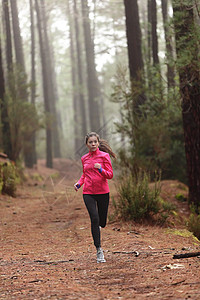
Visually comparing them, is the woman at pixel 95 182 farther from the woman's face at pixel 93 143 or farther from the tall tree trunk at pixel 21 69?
the tall tree trunk at pixel 21 69

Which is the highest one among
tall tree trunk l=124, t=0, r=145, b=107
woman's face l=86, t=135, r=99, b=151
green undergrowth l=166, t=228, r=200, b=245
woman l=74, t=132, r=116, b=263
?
tall tree trunk l=124, t=0, r=145, b=107

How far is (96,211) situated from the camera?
543 centimetres

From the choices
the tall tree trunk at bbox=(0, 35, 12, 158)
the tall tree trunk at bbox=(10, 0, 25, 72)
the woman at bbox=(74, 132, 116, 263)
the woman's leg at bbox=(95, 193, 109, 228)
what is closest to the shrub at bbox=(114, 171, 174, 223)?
the woman's leg at bbox=(95, 193, 109, 228)

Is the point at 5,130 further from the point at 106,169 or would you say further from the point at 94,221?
the point at 94,221

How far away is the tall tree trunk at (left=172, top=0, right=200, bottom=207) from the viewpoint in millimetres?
8852

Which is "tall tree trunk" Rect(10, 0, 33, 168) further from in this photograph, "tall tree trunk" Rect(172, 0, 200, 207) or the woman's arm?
the woman's arm

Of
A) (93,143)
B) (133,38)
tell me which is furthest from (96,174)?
(133,38)

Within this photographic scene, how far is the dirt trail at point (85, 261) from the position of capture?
3.96m

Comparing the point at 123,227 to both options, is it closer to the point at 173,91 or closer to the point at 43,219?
the point at 43,219

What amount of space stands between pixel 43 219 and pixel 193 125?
4.03 m

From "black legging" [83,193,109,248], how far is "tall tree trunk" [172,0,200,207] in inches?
171

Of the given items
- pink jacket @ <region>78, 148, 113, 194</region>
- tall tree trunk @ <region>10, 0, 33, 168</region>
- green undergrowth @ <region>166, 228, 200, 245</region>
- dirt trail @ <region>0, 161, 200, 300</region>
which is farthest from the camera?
tall tree trunk @ <region>10, 0, 33, 168</region>

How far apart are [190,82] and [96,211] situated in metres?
5.09

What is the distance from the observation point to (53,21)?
129 feet
